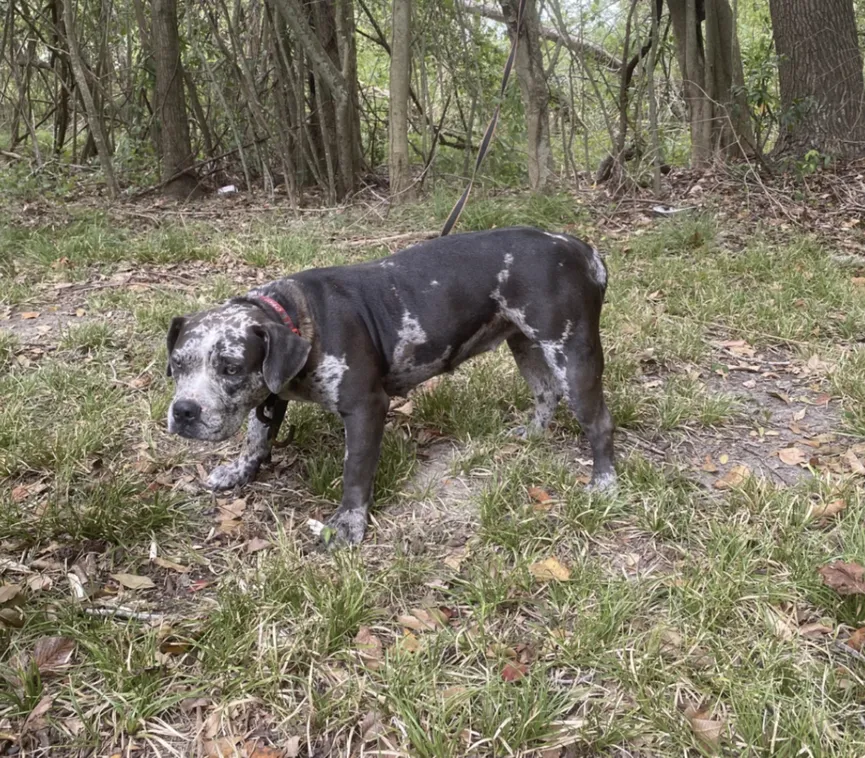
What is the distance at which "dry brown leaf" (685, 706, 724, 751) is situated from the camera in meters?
2.27

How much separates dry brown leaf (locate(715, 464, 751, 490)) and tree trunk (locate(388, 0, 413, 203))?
19.0 ft

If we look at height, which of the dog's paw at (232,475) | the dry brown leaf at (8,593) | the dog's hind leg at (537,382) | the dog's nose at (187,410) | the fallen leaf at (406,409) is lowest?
the dog's paw at (232,475)

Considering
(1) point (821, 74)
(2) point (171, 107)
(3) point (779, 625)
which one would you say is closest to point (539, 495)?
(3) point (779, 625)

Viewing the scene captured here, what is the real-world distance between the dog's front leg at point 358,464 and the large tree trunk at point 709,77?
713 cm

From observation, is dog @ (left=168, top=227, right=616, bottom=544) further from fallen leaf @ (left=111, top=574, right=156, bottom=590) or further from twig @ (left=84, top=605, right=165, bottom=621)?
twig @ (left=84, top=605, right=165, bottom=621)

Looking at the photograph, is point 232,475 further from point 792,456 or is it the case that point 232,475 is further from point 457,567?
point 792,456

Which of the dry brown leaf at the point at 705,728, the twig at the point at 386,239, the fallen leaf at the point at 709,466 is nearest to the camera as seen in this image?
the dry brown leaf at the point at 705,728

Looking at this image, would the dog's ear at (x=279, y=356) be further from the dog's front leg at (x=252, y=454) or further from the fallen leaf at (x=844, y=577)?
the fallen leaf at (x=844, y=577)

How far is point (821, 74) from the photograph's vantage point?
8.14 metres

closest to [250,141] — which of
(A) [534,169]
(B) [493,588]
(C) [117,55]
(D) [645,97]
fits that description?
(C) [117,55]

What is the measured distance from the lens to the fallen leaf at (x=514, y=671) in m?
2.56

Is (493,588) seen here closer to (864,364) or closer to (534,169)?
(864,364)

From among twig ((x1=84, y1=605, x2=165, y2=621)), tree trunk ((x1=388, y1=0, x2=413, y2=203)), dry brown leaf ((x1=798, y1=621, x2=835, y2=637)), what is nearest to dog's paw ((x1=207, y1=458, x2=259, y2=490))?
twig ((x1=84, y1=605, x2=165, y2=621))

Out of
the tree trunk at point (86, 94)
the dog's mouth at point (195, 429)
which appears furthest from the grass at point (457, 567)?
the tree trunk at point (86, 94)
